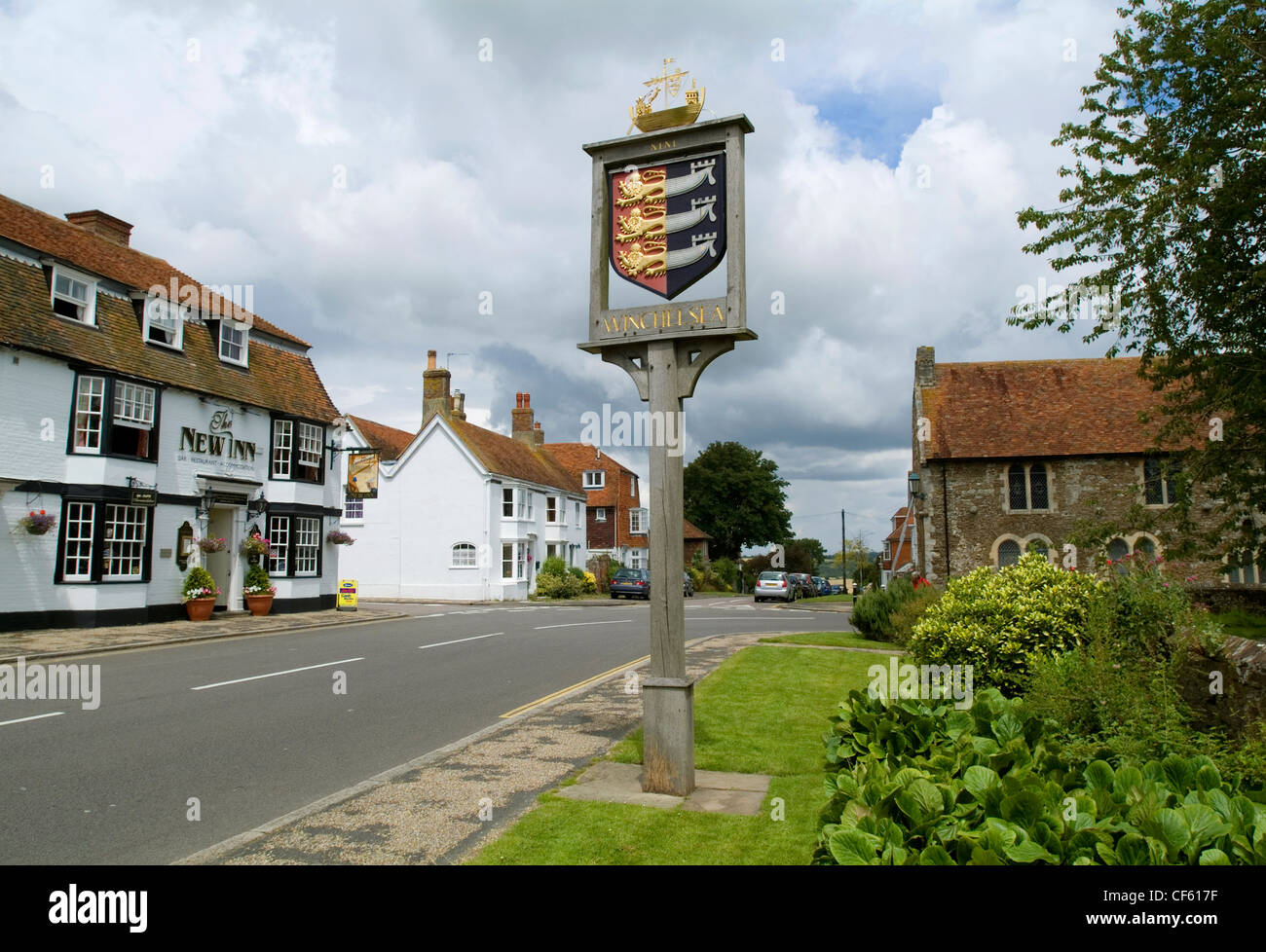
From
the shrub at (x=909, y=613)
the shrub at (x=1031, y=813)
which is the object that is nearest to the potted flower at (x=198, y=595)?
the shrub at (x=909, y=613)

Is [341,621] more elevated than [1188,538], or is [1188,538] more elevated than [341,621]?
[1188,538]

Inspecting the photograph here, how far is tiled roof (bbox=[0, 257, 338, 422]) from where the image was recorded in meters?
18.8

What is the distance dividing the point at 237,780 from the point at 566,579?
118 feet

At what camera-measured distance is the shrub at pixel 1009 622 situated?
27.1 feet

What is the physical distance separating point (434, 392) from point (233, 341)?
51.9 ft

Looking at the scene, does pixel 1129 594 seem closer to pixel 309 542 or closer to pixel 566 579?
pixel 309 542

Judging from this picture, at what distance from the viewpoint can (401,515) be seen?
40938 millimetres

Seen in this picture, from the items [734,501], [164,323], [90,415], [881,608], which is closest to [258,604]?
[90,415]

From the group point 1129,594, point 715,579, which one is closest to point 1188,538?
point 1129,594

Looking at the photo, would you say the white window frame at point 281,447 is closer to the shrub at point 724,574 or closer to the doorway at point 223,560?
the doorway at point 223,560

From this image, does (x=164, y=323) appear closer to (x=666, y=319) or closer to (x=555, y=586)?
(x=666, y=319)

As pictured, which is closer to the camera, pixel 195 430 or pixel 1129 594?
pixel 1129 594

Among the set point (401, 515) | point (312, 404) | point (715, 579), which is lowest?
point (715, 579)
